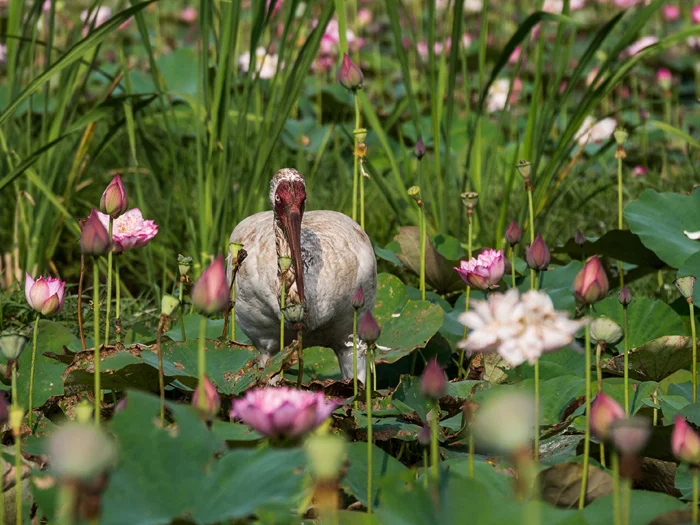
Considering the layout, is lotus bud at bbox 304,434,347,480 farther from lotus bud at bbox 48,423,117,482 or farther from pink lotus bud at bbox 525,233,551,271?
pink lotus bud at bbox 525,233,551,271

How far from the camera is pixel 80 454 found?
0.72 metres

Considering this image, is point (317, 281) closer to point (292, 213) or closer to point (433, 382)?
point (292, 213)

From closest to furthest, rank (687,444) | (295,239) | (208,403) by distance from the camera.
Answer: (687,444)
(208,403)
(295,239)

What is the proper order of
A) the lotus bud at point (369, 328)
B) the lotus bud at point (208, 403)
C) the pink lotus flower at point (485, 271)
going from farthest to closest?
1. the pink lotus flower at point (485, 271)
2. the lotus bud at point (369, 328)
3. the lotus bud at point (208, 403)

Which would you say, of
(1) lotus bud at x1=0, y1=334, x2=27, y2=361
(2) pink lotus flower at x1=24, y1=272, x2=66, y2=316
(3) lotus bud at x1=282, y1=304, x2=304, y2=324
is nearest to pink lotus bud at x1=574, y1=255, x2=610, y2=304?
(3) lotus bud at x1=282, y1=304, x2=304, y2=324

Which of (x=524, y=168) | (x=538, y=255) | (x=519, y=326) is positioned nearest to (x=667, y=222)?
(x=524, y=168)

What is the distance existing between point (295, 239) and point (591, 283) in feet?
3.40

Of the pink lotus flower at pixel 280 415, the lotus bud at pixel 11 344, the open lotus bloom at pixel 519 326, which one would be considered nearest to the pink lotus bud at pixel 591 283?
the open lotus bloom at pixel 519 326

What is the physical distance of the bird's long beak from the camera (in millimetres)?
2125

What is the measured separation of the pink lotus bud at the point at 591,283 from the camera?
1.25m

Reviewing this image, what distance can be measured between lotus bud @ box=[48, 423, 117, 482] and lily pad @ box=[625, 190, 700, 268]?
194 centimetres

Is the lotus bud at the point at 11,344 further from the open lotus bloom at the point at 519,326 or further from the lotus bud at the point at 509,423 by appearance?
the lotus bud at the point at 509,423

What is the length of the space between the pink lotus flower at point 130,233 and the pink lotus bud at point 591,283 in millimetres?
1038

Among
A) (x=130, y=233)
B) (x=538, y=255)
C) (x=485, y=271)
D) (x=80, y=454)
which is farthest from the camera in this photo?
(x=130, y=233)
